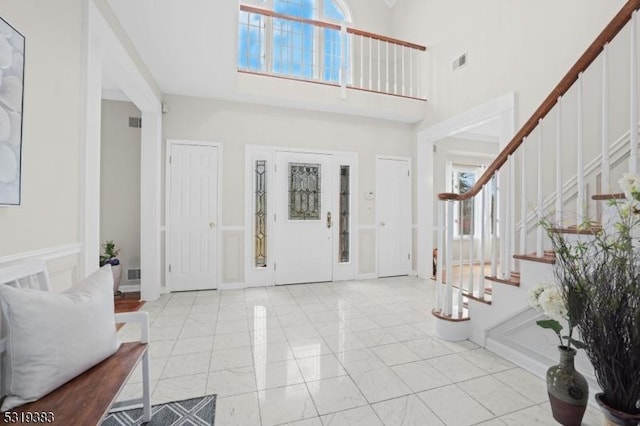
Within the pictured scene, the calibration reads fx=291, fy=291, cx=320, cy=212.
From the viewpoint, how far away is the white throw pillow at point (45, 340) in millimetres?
1085

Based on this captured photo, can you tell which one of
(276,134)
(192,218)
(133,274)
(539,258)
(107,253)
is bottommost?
(133,274)

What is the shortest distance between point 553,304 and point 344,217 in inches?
143

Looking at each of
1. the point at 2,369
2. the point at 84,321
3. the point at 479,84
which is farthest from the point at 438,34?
the point at 2,369

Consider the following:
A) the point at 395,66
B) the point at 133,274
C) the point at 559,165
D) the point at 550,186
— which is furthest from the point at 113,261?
the point at 550,186

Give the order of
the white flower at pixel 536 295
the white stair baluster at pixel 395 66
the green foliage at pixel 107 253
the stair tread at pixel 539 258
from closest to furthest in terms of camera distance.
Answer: the white flower at pixel 536 295, the stair tread at pixel 539 258, the green foliage at pixel 107 253, the white stair baluster at pixel 395 66

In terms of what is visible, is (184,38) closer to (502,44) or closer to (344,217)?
(344,217)

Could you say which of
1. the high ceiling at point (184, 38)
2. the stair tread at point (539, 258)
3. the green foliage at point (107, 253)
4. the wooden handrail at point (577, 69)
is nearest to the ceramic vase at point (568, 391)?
the stair tread at point (539, 258)

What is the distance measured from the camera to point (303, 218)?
473cm

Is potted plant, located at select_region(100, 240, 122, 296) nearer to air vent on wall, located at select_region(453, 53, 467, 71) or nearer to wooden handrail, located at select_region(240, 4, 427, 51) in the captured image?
wooden handrail, located at select_region(240, 4, 427, 51)

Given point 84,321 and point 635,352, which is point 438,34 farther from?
point 84,321

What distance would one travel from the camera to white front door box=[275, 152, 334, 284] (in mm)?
4637

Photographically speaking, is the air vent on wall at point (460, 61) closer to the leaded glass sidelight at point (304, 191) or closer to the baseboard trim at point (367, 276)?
the leaded glass sidelight at point (304, 191)

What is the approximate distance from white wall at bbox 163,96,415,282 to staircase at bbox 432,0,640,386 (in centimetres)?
228

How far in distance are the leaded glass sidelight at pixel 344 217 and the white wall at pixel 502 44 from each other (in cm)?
165
